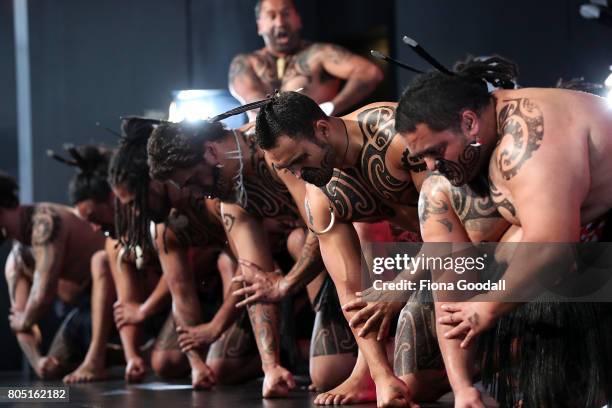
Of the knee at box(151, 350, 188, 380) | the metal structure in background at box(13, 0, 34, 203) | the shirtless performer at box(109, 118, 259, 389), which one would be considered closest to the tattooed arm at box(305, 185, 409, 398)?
the shirtless performer at box(109, 118, 259, 389)

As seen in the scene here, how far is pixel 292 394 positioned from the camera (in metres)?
3.87

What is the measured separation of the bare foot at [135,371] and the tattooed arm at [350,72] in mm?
1396

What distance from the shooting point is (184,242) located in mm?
4605

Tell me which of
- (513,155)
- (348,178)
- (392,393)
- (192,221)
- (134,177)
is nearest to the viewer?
(513,155)

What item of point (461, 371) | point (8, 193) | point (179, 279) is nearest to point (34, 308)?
point (8, 193)

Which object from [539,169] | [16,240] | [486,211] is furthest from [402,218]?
[16,240]

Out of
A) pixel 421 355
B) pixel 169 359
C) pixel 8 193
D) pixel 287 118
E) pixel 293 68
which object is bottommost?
pixel 169 359

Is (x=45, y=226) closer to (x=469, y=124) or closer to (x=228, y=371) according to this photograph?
(x=228, y=371)

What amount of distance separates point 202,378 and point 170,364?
2.03 feet

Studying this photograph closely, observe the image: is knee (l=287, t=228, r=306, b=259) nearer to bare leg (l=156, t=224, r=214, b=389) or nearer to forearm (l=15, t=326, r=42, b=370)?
bare leg (l=156, t=224, r=214, b=389)

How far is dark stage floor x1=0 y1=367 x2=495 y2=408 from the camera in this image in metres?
3.64

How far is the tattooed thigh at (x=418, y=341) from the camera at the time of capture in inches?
133

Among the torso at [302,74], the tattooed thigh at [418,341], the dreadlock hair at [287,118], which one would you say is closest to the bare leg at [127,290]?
the torso at [302,74]

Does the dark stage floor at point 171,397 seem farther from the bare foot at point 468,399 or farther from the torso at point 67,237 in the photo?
the torso at point 67,237
